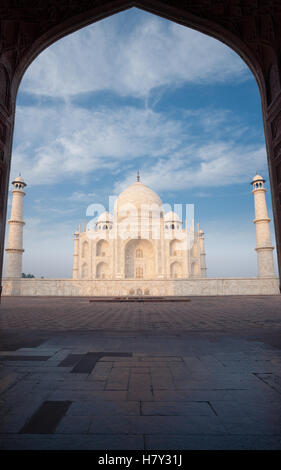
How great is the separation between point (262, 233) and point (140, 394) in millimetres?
22662

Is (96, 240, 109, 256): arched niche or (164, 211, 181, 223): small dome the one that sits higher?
(164, 211, 181, 223): small dome

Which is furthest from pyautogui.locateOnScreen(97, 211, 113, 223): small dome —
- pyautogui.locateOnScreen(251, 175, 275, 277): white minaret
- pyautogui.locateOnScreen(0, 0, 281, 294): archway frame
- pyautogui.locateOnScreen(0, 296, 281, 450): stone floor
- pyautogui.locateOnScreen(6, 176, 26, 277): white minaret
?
pyautogui.locateOnScreen(0, 296, 281, 450): stone floor

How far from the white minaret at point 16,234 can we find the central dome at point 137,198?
12.8 metres

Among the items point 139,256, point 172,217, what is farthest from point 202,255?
point 139,256

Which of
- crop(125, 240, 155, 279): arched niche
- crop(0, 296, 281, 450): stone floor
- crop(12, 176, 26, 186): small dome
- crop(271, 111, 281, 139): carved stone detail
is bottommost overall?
crop(0, 296, 281, 450): stone floor

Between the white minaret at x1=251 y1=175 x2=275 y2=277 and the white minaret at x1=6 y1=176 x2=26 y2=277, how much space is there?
18.9 m

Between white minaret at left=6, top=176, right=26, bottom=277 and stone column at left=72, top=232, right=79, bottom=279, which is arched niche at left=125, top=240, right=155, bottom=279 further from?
white minaret at left=6, top=176, right=26, bottom=277

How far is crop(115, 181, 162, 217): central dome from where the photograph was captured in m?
33.1

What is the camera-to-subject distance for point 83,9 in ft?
14.6

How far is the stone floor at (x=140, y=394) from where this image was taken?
1259 millimetres

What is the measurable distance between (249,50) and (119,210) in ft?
96.7

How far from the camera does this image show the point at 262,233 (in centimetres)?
2228
